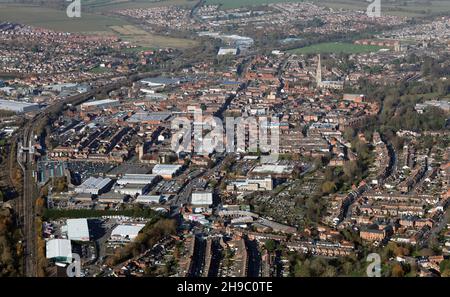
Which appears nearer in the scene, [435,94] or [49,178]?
[49,178]

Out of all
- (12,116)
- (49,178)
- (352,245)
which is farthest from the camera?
(12,116)

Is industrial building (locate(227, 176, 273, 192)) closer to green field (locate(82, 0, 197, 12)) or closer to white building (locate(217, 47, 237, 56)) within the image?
white building (locate(217, 47, 237, 56))

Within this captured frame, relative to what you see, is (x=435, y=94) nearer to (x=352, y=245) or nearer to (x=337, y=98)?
(x=337, y=98)

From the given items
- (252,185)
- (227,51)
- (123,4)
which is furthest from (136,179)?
(123,4)

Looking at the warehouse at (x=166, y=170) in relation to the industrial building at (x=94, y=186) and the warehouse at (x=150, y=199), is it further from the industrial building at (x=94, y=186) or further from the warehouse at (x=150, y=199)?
the warehouse at (x=150, y=199)

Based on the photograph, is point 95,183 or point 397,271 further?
point 95,183

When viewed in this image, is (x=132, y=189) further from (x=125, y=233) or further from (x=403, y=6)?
(x=403, y=6)
